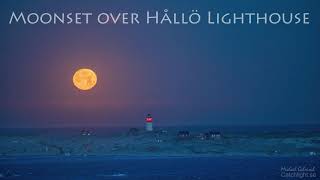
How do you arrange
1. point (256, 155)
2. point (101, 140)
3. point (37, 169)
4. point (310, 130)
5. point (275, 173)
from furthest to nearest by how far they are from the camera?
point (310, 130) → point (101, 140) → point (256, 155) → point (37, 169) → point (275, 173)

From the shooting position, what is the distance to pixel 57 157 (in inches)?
2077

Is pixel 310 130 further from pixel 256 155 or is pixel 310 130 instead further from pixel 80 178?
pixel 80 178

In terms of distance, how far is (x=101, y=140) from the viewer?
6731cm

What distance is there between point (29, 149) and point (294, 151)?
2931cm

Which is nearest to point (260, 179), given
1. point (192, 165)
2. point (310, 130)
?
point (192, 165)

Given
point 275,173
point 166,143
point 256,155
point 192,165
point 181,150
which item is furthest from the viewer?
point 166,143

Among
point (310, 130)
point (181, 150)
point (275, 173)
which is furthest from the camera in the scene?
point (310, 130)

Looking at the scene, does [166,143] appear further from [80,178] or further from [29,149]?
[80,178]

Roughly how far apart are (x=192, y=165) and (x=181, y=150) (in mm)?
13414

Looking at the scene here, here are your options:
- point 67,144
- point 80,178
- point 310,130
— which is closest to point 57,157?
point 67,144

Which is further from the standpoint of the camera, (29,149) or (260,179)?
(29,149)

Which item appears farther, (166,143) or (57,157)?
(166,143)

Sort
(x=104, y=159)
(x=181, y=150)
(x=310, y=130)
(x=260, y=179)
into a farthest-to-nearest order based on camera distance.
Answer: (x=310, y=130) < (x=181, y=150) < (x=104, y=159) < (x=260, y=179)

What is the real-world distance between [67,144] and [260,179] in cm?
3503
